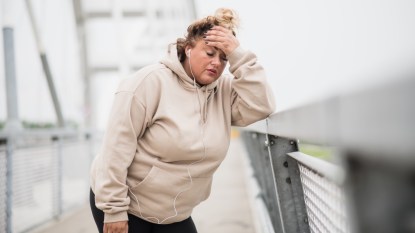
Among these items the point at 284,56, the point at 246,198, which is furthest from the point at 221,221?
the point at 284,56

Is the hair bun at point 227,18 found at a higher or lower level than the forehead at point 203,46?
higher

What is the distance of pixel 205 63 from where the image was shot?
1.37 meters

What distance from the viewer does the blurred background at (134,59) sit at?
4.08 feet

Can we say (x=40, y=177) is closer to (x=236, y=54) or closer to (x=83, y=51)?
(x=236, y=54)

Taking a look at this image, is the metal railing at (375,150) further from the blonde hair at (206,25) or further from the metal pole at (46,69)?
the metal pole at (46,69)

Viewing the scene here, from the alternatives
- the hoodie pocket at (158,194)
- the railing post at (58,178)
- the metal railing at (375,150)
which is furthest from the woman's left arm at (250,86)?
the railing post at (58,178)

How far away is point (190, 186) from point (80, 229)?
221 centimetres

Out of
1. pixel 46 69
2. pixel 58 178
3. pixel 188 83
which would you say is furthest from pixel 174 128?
pixel 46 69

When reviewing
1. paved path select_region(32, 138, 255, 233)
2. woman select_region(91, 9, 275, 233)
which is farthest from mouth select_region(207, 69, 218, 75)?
paved path select_region(32, 138, 255, 233)

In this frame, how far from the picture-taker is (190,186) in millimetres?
1338

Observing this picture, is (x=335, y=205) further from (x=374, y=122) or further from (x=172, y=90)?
(x=172, y=90)

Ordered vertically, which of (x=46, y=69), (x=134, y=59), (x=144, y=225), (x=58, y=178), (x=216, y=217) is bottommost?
(x=216, y=217)

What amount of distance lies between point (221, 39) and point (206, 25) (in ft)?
0.29

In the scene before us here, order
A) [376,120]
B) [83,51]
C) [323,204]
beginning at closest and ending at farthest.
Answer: [376,120] → [323,204] → [83,51]
